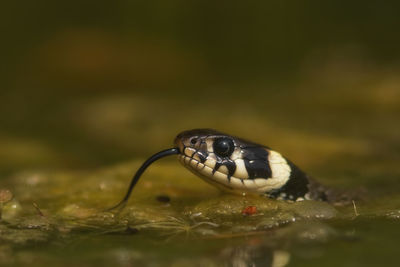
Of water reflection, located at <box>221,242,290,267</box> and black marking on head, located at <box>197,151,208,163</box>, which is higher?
black marking on head, located at <box>197,151,208,163</box>

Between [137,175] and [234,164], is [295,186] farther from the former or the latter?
[137,175]

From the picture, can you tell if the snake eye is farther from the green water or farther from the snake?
the green water

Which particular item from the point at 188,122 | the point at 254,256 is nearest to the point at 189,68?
the point at 188,122

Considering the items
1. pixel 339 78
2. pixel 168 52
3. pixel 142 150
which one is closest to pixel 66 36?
pixel 168 52

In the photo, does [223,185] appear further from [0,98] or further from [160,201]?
[0,98]

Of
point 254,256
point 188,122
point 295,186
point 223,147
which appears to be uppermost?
point 188,122

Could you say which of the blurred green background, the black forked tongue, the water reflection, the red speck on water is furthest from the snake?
the blurred green background

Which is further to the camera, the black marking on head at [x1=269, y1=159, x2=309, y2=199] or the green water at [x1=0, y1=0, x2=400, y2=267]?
the black marking on head at [x1=269, y1=159, x2=309, y2=199]
